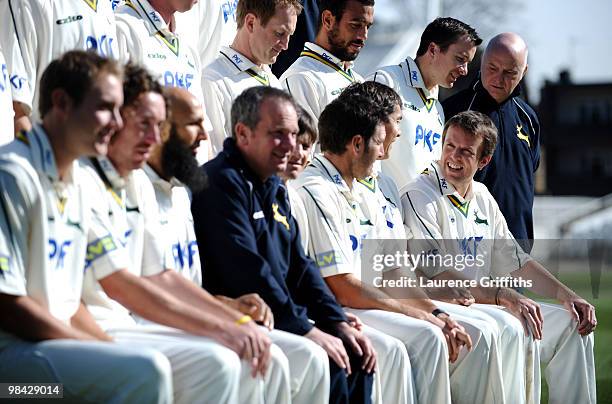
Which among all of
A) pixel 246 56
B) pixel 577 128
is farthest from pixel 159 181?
pixel 577 128

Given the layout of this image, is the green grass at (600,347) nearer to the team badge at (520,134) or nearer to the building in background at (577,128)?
the team badge at (520,134)

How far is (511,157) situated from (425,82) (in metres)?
0.79

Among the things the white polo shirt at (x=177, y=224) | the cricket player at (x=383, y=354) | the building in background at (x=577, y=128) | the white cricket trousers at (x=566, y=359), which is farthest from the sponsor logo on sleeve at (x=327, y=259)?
the building in background at (x=577, y=128)

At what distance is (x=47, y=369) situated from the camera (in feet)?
13.5

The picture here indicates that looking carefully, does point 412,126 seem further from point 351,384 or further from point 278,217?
point 351,384

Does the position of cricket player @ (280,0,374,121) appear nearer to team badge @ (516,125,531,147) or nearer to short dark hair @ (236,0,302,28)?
short dark hair @ (236,0,302,28)

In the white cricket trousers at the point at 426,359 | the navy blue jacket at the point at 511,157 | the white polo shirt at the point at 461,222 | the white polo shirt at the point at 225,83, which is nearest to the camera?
the white cricket trousers at the point at 426,359

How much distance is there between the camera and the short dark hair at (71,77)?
4277mm

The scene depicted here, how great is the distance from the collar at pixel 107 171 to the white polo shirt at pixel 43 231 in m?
0.18

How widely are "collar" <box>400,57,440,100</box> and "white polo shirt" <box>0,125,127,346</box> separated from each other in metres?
3.61

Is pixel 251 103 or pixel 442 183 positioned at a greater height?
pixel 251 103

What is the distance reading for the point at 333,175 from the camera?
6340mm

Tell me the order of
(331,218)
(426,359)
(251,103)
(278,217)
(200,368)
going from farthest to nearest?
(331,218)
(426,359)
(278,217)
(251,103)
(200,368)

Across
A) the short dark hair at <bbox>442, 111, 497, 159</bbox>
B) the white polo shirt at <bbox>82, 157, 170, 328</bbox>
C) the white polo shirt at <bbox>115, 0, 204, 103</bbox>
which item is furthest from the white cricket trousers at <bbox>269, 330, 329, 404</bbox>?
the short dark hair at <bbox>442, 111, 497, 159</bbox>
